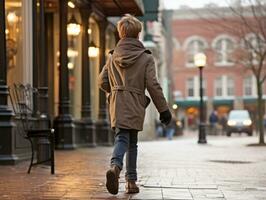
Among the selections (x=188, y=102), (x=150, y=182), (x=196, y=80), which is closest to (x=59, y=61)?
(x=150, y=182)

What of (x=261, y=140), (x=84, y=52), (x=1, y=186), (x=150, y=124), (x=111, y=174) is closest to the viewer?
(x=111, y=174)

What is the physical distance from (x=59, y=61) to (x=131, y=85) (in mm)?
9210

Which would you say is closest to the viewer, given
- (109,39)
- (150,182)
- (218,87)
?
(150,182)

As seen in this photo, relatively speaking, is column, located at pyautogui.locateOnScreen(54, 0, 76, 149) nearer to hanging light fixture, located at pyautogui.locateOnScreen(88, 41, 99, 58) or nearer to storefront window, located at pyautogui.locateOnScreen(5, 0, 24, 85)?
storefront window, located at pyautogui.locateOnScreen(5, 0, 24, 85)

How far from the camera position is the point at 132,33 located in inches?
273

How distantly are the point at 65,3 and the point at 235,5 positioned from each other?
387 inches

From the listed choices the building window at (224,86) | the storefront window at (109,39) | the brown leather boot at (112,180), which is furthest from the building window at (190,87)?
the brown leather boot at (112,180)

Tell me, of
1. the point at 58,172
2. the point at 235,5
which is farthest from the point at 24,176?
the point at 235,5

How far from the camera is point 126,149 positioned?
6.86 meters

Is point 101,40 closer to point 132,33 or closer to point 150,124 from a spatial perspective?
point 132,33

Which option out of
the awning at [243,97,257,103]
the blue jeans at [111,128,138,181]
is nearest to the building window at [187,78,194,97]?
the awning at [243,97,257,103]

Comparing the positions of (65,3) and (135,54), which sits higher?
(65,3)

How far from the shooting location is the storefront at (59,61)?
11.2 m

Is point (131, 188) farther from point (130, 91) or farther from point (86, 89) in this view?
point (86, 89)
